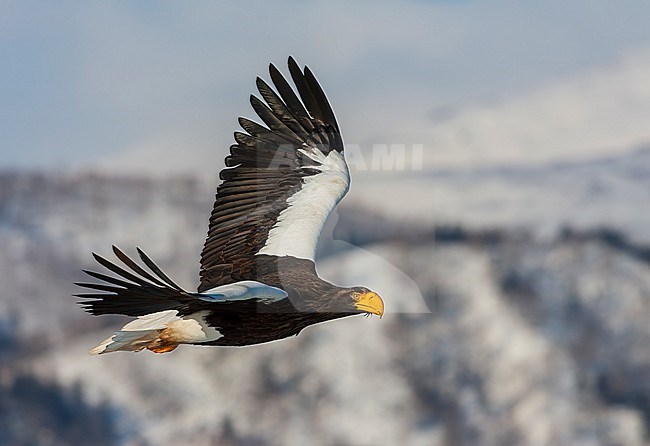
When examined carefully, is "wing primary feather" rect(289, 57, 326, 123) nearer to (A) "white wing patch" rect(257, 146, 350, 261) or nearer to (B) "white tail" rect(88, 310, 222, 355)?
(A) "white wing patch" rect(257, 146, 350, 261)

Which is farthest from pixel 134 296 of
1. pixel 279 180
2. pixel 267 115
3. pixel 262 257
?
pixel 267 115

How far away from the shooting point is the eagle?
12.6m

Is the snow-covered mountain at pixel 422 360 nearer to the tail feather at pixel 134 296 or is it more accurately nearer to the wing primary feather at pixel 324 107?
the wing primary feather at pixel 324 107

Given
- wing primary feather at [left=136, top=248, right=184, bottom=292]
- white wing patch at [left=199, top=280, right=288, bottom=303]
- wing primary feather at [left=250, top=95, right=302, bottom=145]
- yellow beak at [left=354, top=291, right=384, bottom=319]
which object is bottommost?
yellow beak at [left=354, top=291, right=384, bottom=319]

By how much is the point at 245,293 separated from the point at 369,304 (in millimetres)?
1309

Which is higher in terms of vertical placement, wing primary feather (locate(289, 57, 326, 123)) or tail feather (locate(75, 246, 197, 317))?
wing primary feather (locate(289, 57, 326, 123))

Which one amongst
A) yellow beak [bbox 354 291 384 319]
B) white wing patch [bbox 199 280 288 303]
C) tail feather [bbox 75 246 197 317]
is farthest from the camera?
yellow beak [bbox 354 291 384 319]

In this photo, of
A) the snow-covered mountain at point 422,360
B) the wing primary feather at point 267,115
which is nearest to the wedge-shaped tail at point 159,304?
the wing primary feather at point 267,115

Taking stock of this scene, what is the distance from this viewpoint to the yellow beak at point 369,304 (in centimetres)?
1336

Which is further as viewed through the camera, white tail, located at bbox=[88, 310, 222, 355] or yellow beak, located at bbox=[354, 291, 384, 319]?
white tail, located at bbox=[88, 310, 222, 355]

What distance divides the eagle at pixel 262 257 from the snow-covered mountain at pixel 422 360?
72033 millimetres

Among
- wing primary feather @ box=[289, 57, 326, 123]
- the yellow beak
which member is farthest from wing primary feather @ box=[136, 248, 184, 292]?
wing primary feather @ box=[289, 57, 326, 123]

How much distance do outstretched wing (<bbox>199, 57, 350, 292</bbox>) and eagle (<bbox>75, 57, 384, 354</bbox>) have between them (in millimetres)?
11

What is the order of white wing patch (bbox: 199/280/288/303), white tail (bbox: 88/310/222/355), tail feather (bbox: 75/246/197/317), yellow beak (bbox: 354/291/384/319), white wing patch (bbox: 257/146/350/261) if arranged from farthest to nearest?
white wing patch (bbox: 257/146/350/261)
white tail (bbox: 88/310/222/355)
yellow beak (bbox: 354/291/384/319)
white wing patch (bbox: 199/280/288/303)
tail feather (bbox: 75/246/197/317)
